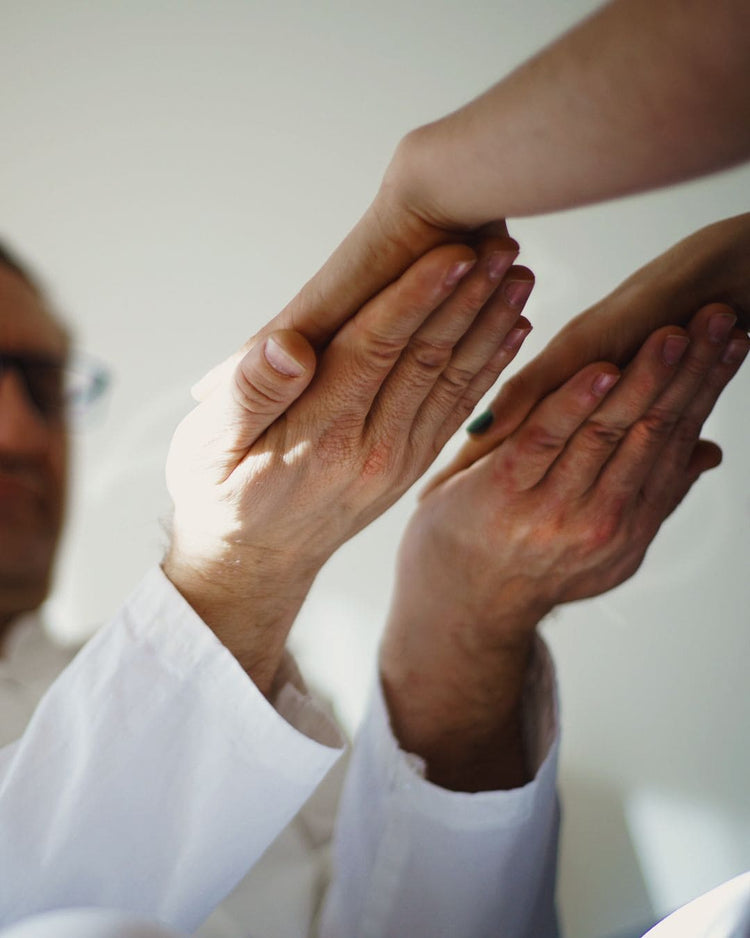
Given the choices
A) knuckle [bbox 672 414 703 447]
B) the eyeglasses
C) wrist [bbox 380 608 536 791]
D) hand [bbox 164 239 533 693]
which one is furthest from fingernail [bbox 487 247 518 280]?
the eyeglasses

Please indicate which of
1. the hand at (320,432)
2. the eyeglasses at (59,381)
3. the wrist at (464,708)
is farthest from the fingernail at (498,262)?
the eyeglasses at (59,381)

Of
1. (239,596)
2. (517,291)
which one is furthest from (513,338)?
(239,596)

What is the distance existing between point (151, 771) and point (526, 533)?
0.97ft

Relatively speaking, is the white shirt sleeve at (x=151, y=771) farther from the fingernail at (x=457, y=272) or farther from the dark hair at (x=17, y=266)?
the dark hair at (x=17, y=266)

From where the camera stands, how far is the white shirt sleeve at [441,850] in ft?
1.73

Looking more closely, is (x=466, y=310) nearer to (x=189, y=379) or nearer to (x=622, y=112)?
(x=622, y=112)

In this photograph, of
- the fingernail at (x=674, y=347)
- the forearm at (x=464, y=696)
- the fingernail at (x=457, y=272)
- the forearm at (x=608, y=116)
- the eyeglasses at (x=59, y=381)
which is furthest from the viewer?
the eyeglasses at (x=59, y=381)

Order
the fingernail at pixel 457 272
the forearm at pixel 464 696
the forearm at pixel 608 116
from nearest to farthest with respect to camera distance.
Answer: the forearm at pixel 608 116 < the fingernail at pixel 457 272 < the forearm at pixel 464 696

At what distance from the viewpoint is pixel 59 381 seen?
0.77 meters

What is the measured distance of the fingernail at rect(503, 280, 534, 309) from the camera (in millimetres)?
386

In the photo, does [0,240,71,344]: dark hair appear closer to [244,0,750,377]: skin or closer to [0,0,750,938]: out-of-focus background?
[0,0,750,938]: out-of-focus background

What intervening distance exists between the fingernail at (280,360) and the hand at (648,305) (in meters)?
0.20

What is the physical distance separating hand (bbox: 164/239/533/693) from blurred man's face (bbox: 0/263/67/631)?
0.35 metres

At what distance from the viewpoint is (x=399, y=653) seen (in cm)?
63
